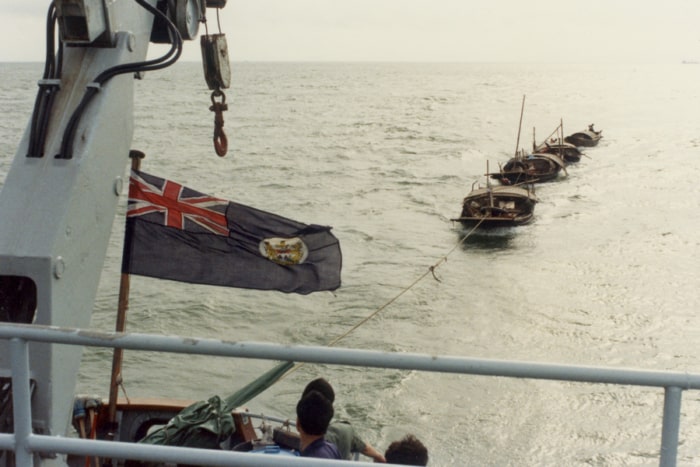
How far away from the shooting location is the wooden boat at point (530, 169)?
150ft

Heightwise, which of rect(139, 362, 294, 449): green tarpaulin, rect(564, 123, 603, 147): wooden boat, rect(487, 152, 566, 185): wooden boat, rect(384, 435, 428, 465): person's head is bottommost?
rect(487, 152, 566, 185): wooden boat

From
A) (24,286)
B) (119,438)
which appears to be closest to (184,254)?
(24,286)

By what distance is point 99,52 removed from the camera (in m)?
4.53

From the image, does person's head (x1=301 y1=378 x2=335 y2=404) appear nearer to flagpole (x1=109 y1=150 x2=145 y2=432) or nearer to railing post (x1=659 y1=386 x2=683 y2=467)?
flagpole (x1=109 y1=150 x2=145 y2=432)

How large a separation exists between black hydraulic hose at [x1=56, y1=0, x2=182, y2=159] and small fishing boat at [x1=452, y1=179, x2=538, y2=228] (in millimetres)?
31022

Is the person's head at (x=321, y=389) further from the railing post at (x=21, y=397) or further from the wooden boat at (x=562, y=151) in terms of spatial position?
the wooden boat at (x=562, y=151)

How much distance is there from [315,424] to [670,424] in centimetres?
231

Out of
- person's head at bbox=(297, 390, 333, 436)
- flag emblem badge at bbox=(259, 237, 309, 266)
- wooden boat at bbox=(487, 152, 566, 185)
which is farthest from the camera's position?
wooden boat at bbox=(487, 152, 566, 185)

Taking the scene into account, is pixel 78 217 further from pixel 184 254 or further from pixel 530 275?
pixel 530 275

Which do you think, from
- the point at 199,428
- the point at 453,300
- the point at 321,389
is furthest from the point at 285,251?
the point at 453,300

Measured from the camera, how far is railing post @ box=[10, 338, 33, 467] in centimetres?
280

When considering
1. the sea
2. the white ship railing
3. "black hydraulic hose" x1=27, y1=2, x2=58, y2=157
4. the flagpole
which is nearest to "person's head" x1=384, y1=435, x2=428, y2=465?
the sea

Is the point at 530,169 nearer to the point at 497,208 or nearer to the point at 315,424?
the point at 497,208

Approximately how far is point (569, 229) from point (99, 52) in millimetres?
35666
